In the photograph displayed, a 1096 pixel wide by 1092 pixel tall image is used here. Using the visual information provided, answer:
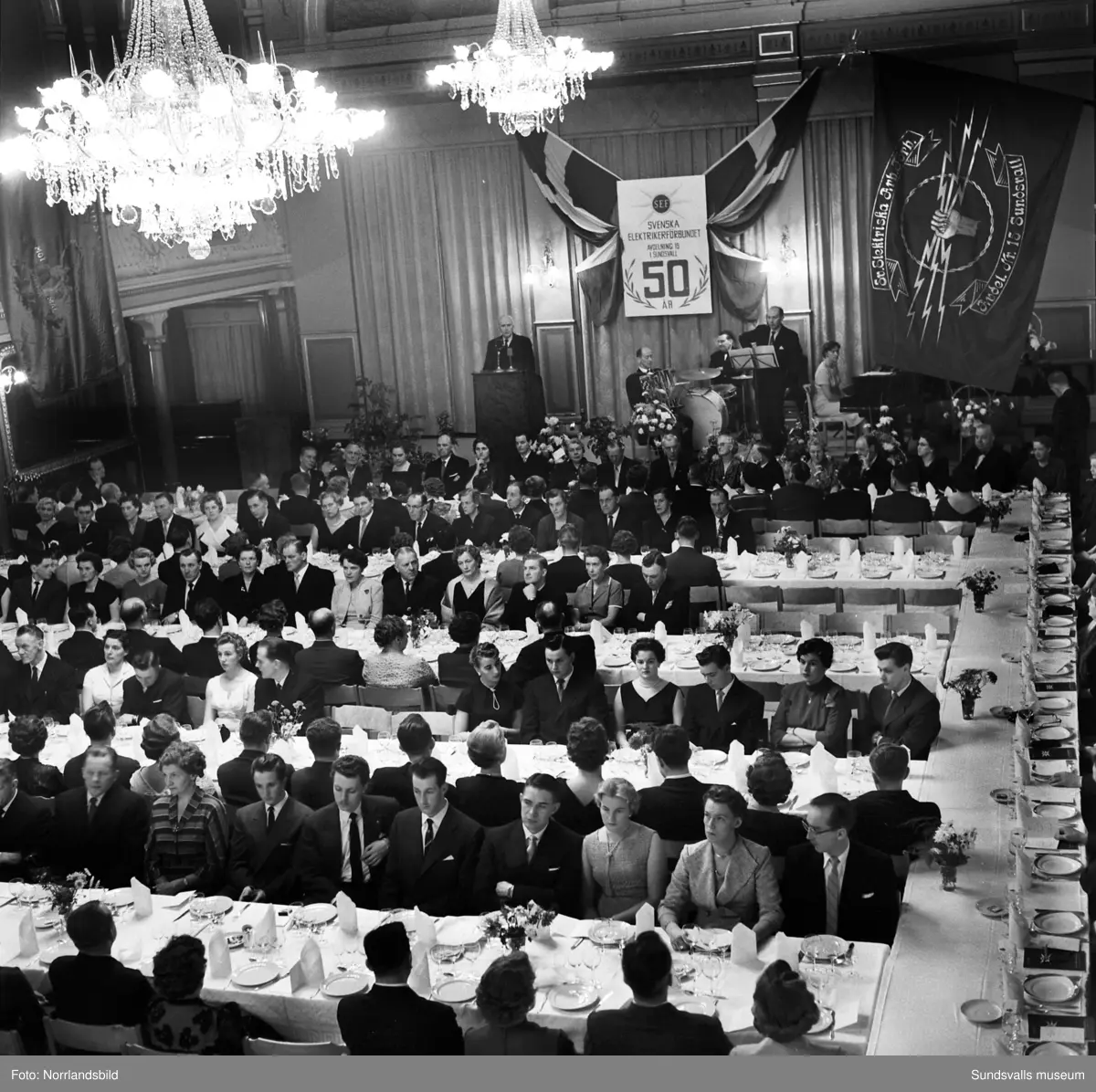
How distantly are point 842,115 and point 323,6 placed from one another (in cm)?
655

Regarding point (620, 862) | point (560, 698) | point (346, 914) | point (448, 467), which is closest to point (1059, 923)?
point (620, 862)

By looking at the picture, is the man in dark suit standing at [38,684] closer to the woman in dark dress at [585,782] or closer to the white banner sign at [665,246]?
the woman in dark dress at [585,782]

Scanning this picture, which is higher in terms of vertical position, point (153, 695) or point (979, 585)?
point (979, 585)

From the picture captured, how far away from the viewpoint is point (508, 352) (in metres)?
18.6

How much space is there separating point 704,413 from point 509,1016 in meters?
12.8

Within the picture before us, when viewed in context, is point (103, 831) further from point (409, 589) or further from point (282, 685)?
point (409, 589)

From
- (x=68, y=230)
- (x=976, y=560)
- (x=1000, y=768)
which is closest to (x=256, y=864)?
(x=1000, y=768)

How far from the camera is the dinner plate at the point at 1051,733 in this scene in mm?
7031

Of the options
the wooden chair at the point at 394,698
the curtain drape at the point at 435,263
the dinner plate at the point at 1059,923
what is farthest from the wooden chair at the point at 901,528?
the curtain drape at the point at 435,263

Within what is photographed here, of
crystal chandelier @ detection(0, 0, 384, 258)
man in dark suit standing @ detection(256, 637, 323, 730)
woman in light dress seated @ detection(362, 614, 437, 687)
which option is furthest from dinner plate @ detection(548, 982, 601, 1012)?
crystal chandelier @ detection(0, 0, 384, 258)

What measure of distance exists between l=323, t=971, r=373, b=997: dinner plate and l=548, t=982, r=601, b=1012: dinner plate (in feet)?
2.27

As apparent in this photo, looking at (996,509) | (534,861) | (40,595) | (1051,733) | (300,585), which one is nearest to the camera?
(534,861)

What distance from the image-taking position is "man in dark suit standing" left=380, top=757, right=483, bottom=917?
6238mm

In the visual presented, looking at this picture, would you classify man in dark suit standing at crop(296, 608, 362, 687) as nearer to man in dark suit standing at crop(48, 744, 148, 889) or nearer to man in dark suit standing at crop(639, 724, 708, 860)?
man in dark suit standing at crop(48, 744, 148, 889)
